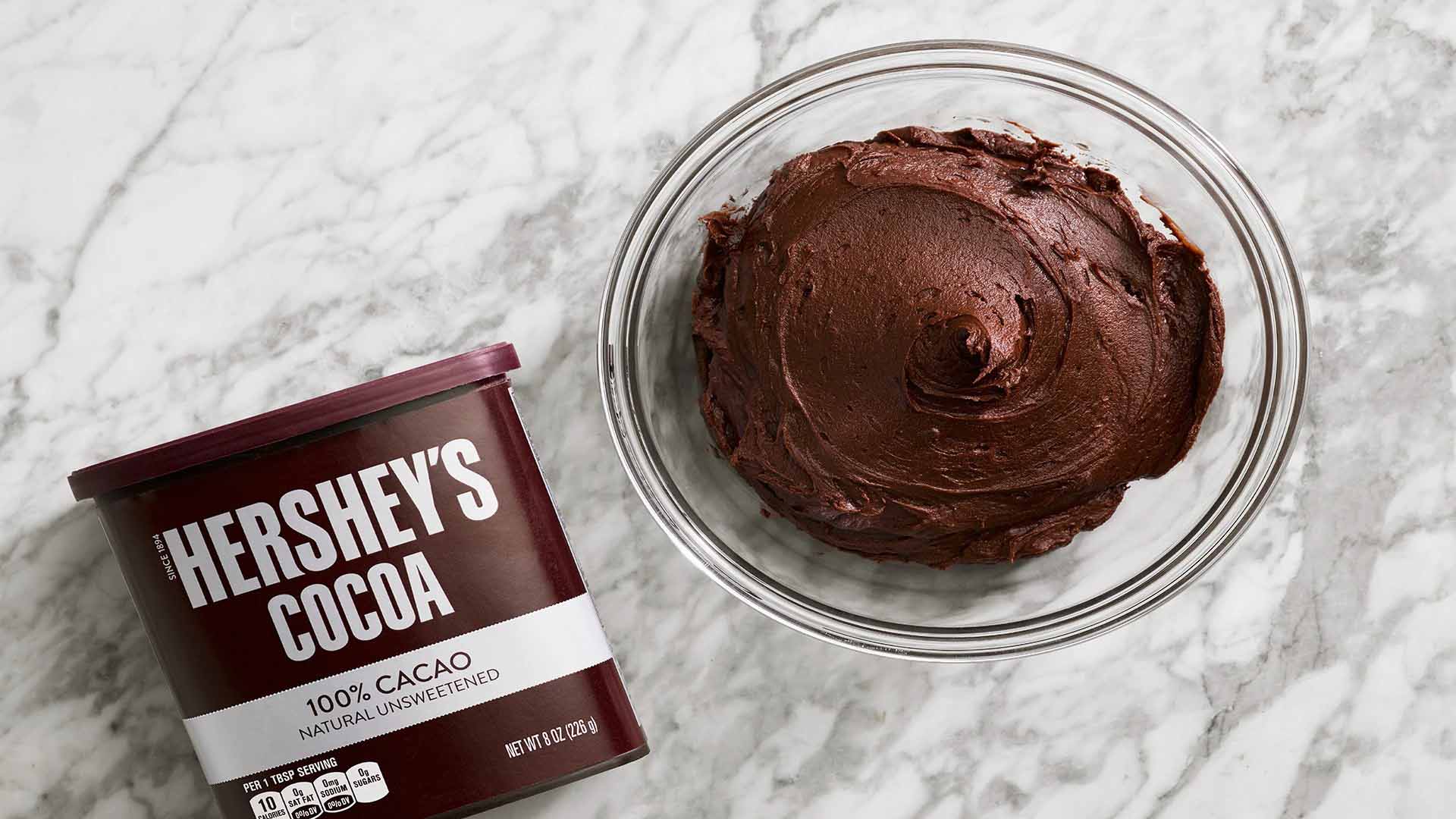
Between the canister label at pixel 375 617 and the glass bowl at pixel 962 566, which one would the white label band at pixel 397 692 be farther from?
the glass bowl at pixel 962 566

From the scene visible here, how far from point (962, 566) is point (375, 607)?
74 cm

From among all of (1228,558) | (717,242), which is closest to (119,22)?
(717,242)

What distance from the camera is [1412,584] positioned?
5.24ft

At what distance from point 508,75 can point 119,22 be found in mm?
569

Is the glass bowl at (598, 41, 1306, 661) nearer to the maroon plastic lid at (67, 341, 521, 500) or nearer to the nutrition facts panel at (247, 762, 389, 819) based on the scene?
the maroon plastic lid at (67, 341, 521, 500)

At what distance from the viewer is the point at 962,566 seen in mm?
1472

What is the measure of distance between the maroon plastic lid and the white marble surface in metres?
0.31

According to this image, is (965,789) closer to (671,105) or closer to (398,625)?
(398,625)

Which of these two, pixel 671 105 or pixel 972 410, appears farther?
pixel 671 105

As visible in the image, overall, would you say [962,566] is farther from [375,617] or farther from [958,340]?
[375,617]

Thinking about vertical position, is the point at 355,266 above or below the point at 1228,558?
above

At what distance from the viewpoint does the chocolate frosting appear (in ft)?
4.15

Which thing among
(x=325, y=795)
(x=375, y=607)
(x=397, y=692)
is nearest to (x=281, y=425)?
→ (x=375, y=607)

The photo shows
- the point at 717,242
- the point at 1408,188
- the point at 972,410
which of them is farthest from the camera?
the point at 1408,188
